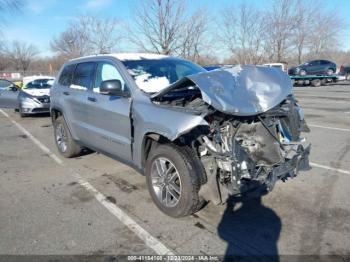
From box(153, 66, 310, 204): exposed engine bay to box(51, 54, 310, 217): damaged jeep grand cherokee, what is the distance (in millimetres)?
10

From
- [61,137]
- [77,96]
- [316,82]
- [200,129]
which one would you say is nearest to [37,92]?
[61,137]

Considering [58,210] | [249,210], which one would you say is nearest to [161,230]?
[249,210]

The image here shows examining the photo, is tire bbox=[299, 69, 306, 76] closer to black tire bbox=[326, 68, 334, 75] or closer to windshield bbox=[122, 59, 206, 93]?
black tire bbox=[326, 68, 334, 75]

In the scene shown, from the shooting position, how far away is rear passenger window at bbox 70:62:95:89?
16.9ft

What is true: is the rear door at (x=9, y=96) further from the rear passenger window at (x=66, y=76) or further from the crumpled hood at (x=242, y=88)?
the crumpled hood at (x=242, y=88)

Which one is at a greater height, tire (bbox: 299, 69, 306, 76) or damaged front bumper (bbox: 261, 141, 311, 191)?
tire (bbox: 299, 69, 306, 76)

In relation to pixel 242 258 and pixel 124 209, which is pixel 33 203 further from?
pixel 242 258

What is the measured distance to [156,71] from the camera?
461cm

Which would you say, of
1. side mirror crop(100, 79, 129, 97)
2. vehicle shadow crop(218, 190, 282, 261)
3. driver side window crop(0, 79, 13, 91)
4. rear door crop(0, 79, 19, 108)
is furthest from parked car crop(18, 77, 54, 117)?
vehicle shadow crop(218, 190, 282, 261)

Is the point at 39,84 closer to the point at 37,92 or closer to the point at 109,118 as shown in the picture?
the point at 37,92

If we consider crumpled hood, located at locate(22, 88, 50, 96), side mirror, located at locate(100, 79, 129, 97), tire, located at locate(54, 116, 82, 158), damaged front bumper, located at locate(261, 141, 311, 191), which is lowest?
tire, located at locate(54, 116, 82, 158)

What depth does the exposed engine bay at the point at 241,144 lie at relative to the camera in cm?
327

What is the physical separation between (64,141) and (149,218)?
3.33m

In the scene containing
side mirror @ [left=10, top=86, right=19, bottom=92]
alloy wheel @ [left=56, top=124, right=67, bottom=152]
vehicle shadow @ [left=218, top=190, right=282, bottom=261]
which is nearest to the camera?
vehicle shadow @ [left=218, top=190, right=282, bottom=261]
